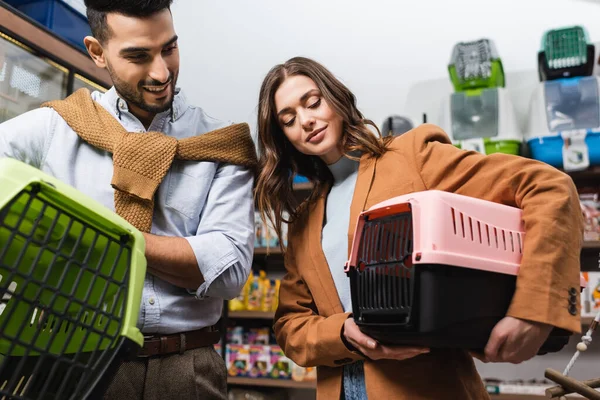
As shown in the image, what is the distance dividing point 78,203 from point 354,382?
2.47ft

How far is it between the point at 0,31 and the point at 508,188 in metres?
2.30

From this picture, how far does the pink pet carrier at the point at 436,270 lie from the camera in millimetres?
851

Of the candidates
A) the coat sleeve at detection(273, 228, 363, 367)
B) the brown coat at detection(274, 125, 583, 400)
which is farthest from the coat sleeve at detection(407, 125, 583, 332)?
the coat sleeve at detection(273, 228, 363, 367)

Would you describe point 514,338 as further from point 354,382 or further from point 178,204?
point 178,204

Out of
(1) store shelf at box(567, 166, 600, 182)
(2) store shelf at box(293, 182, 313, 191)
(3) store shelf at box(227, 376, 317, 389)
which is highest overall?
(1) store shelf at box(567, 166, 600, 182)

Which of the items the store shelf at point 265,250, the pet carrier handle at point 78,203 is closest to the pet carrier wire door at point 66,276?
the pet carrier handle at point 78,203

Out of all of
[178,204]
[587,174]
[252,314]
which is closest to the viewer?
[178,204]

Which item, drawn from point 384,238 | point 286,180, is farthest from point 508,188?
point 286,180

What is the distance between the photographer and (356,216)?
121cm

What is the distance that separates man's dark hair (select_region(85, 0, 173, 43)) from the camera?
1197 millimetres

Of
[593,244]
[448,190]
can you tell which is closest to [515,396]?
[593,244]

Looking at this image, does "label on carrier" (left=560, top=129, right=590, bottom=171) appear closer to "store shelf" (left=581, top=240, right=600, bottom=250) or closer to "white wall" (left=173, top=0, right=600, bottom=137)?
"store shelf" (left=581, top=240, right=600, bottom=250)

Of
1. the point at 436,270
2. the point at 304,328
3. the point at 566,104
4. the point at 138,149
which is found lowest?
the point at 304,328

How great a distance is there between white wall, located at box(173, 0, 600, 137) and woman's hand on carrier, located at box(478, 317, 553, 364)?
2544mm
